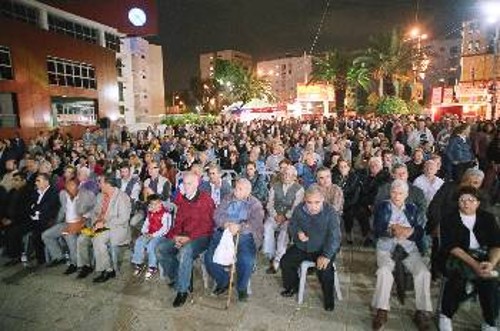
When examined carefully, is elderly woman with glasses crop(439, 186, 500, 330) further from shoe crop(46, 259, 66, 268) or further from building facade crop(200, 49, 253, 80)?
building facade crop(200, 49, 253, 80)

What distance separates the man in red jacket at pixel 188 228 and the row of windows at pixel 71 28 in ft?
89.3

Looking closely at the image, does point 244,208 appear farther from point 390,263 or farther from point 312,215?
point 390,263

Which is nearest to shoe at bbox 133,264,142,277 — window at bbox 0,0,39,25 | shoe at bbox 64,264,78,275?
shoe at bbox 64,264,78,275

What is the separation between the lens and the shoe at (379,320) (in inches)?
163

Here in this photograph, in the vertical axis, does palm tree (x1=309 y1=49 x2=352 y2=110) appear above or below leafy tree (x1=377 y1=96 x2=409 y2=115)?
above

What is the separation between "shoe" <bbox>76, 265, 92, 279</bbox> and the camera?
5803mm

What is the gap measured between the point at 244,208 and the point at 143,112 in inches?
2466

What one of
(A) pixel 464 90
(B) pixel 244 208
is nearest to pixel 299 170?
(B) pixel 244 208

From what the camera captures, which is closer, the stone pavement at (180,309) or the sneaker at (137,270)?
the stone pavement at (180,309)

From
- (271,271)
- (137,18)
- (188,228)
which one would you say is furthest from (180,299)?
(137,18)

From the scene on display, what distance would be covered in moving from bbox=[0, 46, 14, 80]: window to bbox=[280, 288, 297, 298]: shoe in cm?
2062

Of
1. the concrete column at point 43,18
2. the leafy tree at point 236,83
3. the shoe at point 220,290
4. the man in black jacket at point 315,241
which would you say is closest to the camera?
the man in black jacket at point 315,241

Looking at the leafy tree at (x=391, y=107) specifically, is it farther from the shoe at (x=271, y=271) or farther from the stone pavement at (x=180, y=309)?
the shoe at (x=271, y=271)

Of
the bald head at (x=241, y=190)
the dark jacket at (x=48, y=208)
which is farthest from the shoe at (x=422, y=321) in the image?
the dark jacket at (x=48, y=208)
